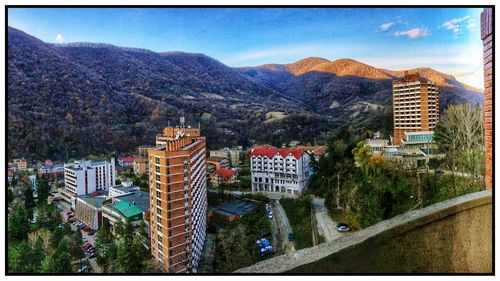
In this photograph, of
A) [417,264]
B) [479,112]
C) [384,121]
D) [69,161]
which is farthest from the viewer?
[384,121]

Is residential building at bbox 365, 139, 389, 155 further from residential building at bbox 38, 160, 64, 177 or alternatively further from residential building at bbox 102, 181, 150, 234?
residential building at bbox 38, 160, 64, 177

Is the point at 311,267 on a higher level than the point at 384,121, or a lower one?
lower

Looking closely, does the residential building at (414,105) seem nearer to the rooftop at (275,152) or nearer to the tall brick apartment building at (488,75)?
the tall brick apartment building at (488,75)

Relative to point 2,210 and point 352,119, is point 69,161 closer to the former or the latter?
point 2,210

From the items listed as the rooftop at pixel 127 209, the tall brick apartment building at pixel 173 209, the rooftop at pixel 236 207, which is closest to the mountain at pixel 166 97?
the rooftop at pixel 127 209

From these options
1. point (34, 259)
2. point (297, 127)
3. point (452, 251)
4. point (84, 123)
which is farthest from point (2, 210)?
point (297, 127)
